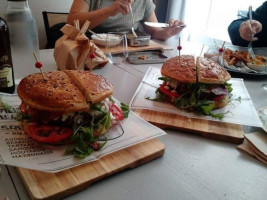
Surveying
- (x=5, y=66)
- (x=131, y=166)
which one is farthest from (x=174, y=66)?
(x=5, y=66)

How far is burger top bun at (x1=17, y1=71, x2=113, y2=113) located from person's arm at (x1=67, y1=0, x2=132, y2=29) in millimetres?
1371

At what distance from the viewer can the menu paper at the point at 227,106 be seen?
1.16 m

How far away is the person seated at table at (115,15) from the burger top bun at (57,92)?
4.58ft

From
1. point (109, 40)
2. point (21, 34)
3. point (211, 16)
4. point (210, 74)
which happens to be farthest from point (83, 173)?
point (211, 16)

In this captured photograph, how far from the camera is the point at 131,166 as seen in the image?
839 mm

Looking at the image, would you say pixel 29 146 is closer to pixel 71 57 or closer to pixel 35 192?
pixel 35 192

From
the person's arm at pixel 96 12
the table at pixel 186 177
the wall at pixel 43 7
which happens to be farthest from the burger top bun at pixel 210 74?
the wall at pixel 43 7

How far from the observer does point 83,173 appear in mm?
767

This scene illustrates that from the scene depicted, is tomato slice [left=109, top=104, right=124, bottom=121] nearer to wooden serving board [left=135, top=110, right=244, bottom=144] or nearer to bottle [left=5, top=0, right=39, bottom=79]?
wooden serving board [left=135, top=110, right=244, bottom=144]

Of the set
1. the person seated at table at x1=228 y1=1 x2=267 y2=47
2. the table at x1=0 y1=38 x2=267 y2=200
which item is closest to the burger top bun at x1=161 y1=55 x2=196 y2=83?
the table at x1=0 y1=38 x2=267 y2=200

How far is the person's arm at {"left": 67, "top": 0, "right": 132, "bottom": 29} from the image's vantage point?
2.17 meters

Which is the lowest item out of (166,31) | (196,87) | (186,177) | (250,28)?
(186,177)

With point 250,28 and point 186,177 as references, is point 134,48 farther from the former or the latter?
point 186,177

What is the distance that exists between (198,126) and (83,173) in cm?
56
